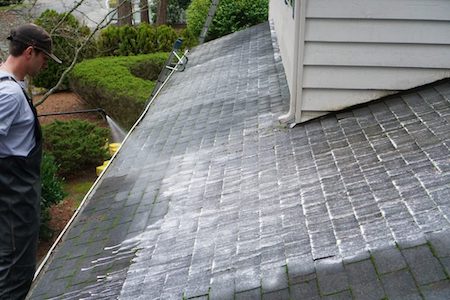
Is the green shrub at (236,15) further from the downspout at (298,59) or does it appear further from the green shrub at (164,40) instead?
the downspout at (298,59)

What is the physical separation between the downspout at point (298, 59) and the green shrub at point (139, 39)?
13424 millimetres

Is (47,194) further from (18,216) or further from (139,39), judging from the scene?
(139,39)

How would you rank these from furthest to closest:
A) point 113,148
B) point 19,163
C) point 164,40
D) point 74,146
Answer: point 164,40, point 74,146, point 113,148, point 19,163

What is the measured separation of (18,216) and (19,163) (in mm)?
329

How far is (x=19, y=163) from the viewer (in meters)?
2.96

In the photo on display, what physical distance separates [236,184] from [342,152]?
2.95 ft

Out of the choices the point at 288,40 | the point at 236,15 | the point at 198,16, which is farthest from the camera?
the point at 198,16

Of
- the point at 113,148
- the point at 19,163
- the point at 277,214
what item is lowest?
the point at 113,148

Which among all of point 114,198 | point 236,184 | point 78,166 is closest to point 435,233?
point 236,184

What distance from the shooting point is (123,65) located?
15.7 m

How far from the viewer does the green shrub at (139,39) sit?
17.5 meters

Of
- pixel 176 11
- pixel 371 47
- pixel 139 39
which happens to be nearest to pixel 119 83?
pixel 139 39

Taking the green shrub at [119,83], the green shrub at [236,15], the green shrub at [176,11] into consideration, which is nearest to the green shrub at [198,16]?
the green shrub at [236,15]

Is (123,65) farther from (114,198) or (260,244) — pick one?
(260,244)
